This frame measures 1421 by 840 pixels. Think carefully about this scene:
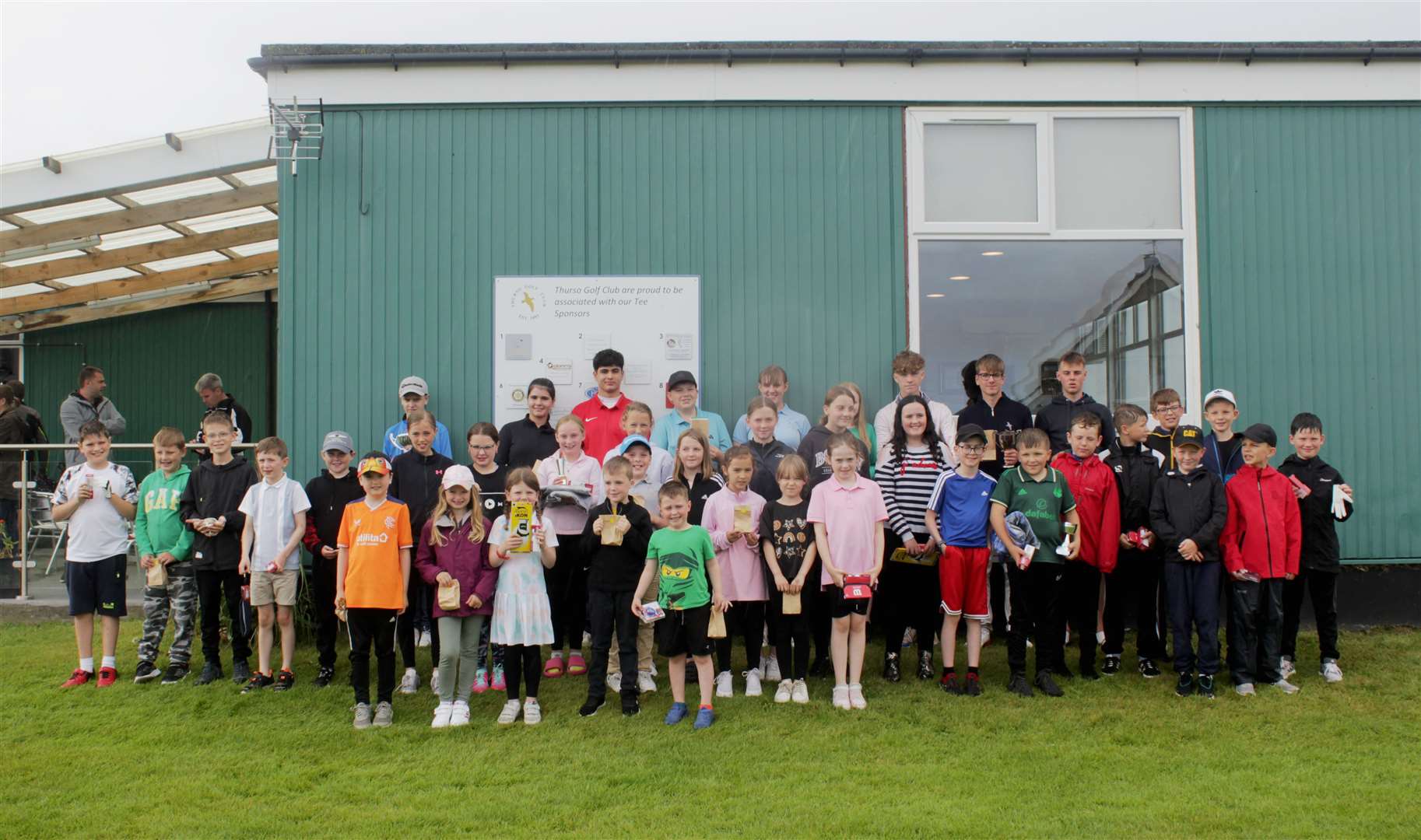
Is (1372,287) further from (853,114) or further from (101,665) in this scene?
(101,665)

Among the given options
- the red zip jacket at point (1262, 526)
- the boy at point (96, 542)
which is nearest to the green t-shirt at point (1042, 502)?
the red zip jacket at point (1262, 526)

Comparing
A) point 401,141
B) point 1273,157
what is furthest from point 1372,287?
point 401,141

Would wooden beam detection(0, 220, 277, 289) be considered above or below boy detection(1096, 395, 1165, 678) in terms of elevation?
above

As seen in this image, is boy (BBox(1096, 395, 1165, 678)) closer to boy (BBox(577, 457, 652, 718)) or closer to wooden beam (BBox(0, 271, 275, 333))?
boy (BBox(577, 457, 652, 718))

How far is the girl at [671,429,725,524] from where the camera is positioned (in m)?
5.88

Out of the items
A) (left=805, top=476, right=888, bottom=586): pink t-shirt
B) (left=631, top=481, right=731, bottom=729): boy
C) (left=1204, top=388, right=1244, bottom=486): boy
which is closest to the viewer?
(left=631, top=481, right=731, bottom=729): boy

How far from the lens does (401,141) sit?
7473 millimetres

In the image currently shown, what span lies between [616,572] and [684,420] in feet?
4.94

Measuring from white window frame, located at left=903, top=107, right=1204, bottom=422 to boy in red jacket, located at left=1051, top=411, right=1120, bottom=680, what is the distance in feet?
5.50

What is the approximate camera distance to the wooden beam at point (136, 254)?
10.9 metres

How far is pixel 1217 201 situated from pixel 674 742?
5900 mm

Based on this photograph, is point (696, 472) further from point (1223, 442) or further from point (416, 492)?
point (1223, 442)

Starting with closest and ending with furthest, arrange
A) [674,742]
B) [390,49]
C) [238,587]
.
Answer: [674,742] < [238,587] < [390,49]

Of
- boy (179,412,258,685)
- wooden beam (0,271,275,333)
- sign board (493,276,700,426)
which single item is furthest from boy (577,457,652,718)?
wooden beam (0,271,275,333)
